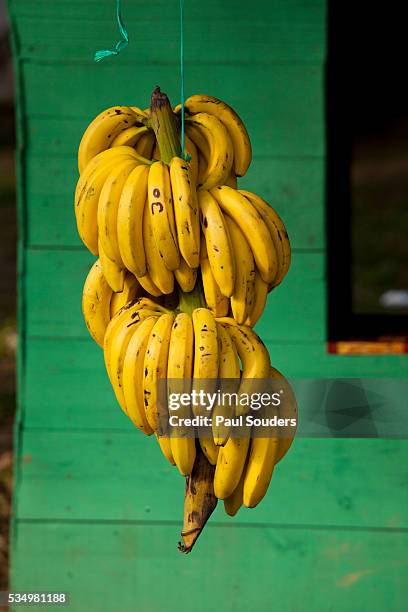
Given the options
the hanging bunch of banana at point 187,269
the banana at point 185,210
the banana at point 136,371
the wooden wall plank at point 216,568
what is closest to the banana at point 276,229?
the hanging bunch of banana at point 187,269

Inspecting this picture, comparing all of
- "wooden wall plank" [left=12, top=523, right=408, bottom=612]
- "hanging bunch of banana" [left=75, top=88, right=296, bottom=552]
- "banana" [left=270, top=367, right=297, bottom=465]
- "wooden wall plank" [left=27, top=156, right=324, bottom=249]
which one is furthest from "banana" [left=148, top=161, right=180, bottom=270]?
"wooden wall plank" [left=12, top=523, right=408, bottom=612]

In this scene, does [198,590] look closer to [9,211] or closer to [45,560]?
[45,560]

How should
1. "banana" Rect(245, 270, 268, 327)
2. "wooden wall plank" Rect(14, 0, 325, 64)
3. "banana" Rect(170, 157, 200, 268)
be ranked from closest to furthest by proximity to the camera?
"banana" Rect(170, 157, 200, 268)
"banana" Rect(245, 270, 268, 327)
"wooden wall plank" Rect(14, 0, 325, 64)

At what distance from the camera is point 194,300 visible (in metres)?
1.48

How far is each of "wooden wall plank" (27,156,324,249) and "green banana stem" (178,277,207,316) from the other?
47.0 inches

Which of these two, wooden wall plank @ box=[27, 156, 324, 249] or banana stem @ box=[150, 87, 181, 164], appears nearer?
banana stem @ box=[150, 87, 181, 164]

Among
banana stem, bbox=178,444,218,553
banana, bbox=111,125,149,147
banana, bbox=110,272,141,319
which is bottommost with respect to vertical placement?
banana stem, bbox=178,444,218,553

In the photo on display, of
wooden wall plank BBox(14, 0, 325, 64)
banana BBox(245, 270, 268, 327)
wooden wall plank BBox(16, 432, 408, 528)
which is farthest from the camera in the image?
wooden wall plank BBox(16, 432, 408, 528)

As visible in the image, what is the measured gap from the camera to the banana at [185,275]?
1.44 metres

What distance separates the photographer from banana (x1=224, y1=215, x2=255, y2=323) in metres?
1.44

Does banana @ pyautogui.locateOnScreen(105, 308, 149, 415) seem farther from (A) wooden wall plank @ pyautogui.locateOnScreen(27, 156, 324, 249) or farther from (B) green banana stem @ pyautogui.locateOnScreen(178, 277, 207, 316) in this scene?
(A) wooden wall plank @ pyautogui.locateOnScreen(27, 156, 324, 249)

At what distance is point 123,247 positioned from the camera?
1422 millimetres

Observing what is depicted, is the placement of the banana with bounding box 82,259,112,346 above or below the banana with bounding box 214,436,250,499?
above

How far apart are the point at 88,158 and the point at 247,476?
0.54 metres
